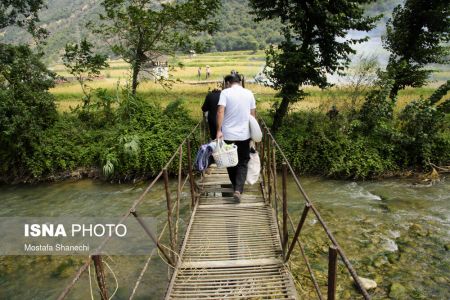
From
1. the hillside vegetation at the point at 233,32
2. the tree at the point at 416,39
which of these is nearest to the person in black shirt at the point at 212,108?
the tree at the point at 416,39

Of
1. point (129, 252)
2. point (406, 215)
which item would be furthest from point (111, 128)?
point (406, 215)

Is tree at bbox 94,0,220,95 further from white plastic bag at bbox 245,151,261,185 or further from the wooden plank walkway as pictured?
the wooden plank walkway

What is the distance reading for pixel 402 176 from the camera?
1196 centimetres

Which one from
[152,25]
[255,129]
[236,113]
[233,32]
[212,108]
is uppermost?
[233,32]

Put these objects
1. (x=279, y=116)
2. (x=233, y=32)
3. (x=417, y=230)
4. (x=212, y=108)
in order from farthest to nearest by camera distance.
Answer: (x=233, y=32) → (x=279, y=116) → (x=417, y=230) → (x=212, y=108)

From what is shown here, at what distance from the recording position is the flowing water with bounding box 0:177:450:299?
6.61 m

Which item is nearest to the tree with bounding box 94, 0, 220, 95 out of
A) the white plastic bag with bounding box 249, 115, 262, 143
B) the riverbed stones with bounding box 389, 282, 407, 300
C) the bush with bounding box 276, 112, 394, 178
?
the bush with bounding box 276, 112, 394, 178

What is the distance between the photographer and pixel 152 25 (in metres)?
14.5

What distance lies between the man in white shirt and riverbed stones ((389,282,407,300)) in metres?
3.29

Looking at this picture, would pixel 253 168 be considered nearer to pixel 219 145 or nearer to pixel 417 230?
pixel 219 145

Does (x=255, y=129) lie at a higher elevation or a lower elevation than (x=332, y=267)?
higher

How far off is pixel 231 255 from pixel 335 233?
181 inches

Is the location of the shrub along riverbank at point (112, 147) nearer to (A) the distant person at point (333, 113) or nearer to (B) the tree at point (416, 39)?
(A) the distant person at point (333, 113)

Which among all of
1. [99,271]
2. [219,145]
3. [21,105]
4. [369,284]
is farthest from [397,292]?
[21,105]
